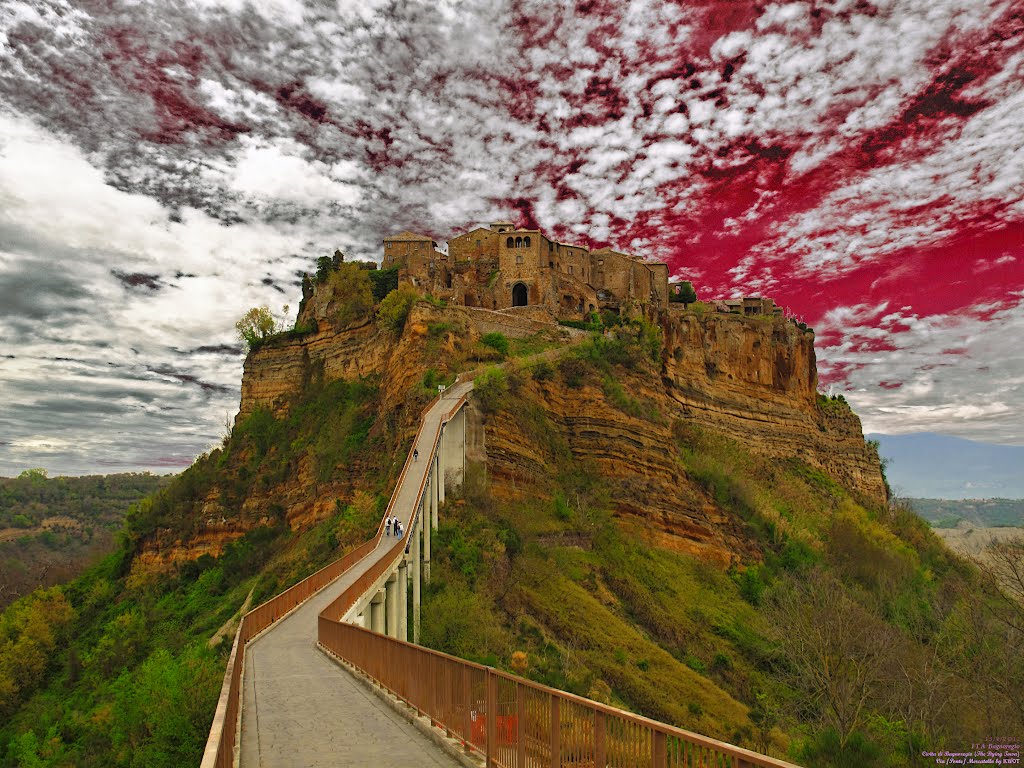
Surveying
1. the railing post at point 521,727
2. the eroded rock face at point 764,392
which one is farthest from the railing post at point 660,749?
the eroded rock face at point 764,392

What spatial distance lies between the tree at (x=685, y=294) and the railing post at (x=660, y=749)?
258 feet

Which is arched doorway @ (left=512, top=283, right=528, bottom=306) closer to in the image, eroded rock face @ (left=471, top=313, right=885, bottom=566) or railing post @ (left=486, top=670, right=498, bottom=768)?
eroded rock face @ (left=471, top=313, right=885, bottom=566)

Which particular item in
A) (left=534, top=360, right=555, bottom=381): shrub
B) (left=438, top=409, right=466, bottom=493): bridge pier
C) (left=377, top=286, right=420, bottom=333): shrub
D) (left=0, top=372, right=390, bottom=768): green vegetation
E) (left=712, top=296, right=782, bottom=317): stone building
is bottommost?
(left=0, top=372, right=390, bottom=768): green vegetation

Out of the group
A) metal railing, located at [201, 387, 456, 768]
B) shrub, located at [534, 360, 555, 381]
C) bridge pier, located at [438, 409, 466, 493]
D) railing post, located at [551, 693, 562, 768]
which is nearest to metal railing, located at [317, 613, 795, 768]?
railing post, located at [551, 693, 562, 768]

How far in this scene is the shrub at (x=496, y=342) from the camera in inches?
1908

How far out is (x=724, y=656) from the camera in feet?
112

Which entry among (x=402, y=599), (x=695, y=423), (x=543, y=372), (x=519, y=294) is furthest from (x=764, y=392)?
(x=402, y=599)

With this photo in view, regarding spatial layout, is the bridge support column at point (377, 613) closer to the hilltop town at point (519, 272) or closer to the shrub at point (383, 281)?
the hilltop town at point (519, 272)

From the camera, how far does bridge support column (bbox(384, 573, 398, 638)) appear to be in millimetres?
23391

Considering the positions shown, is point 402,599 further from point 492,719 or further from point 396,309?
point 396,309

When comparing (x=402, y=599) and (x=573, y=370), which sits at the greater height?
(x=573, y=370)

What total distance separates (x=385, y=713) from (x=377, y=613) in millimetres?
12282

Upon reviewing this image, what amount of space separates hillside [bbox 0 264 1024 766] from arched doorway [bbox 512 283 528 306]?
865 cm

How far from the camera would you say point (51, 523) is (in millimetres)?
147375
